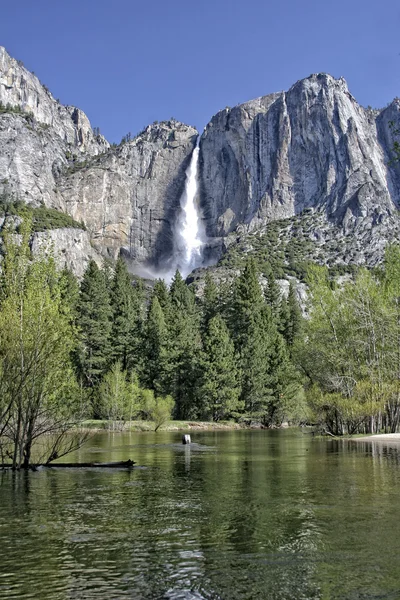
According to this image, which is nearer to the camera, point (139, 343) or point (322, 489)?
point (322, 489)

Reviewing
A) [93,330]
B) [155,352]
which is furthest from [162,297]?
[155,352]

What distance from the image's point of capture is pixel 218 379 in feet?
257

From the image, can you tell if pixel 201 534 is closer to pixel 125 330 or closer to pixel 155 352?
pixel 155 352

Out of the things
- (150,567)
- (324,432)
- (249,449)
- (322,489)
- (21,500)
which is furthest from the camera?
(324,432)

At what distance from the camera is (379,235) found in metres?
194

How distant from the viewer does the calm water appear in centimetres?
1036

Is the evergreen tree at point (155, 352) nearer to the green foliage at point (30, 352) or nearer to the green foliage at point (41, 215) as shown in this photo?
the green foliage at point (30, 352)

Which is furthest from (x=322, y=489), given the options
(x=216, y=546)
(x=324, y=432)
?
(x=324, y=432)

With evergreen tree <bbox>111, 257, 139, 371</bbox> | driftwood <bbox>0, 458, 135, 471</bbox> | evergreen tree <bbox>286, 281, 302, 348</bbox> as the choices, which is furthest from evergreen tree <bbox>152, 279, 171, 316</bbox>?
driftwood <bbox>0, 458, 135, 471</bbox>

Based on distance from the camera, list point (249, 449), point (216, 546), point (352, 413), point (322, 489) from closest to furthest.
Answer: point (216, 546) → point (322, 489) → point (249, 449) → point (352, 413)

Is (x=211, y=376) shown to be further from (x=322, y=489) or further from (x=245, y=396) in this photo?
(x=322, y=489)

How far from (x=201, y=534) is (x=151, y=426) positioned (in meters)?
56.3

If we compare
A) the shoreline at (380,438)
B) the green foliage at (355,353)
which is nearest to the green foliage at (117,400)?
the green foliage at (355,353)

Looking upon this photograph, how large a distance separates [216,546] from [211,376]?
65.6 meters
